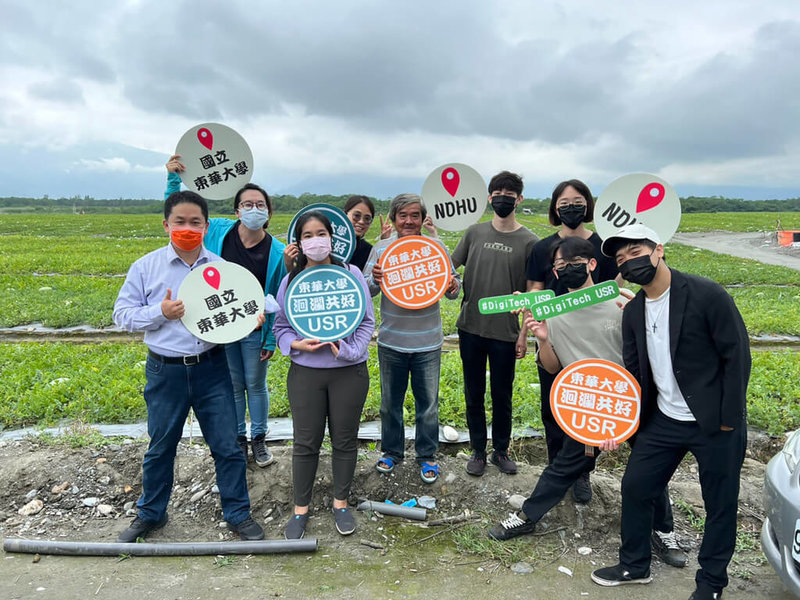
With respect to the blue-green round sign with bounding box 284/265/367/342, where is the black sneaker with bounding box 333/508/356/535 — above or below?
below

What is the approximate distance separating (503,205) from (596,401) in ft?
5.38

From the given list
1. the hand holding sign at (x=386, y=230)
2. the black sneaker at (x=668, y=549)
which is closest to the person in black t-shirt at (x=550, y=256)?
the black sneaker at (x=668, y=549)

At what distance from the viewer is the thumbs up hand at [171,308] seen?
11.0ft

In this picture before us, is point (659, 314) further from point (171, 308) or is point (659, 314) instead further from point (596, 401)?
point (171, 308)

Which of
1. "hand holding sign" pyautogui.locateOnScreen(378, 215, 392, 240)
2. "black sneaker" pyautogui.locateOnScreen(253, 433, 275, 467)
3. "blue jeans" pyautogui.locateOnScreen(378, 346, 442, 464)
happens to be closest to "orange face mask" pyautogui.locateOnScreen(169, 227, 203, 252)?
"hand holding sign" pyautogui.locateOnScreen(378, 215, 392, 240)

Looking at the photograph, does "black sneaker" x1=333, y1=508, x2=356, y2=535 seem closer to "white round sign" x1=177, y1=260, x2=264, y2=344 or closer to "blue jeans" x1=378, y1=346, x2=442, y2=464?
"blue jeans" x1=378, y1=346, x2=442, y2=464

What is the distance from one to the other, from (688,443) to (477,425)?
5.58 ft

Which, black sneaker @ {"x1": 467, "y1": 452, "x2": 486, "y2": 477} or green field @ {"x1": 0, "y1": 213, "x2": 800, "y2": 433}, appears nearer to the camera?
black sneaker @ {"x1": 467, "y1": 452, "x2": 486, "y2": 477}

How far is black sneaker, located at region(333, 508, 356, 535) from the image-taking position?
3779 millimetres

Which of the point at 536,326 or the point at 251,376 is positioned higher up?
the point at 536,326

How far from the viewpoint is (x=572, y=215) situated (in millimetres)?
3930

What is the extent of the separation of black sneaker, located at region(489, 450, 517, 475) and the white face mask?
2.71 meters

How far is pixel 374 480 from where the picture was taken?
443 centimetres

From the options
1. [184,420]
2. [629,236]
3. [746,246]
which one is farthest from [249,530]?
[746,246]
